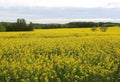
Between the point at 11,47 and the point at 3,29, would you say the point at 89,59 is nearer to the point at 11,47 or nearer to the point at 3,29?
the point at 11,47

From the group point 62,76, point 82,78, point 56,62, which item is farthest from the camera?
point 56,62

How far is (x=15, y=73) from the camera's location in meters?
7.87

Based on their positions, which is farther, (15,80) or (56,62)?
(56,62)

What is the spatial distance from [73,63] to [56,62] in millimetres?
909

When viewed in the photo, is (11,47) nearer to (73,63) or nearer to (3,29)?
(73,63)

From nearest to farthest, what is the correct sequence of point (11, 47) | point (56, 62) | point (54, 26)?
point (56, 62)
point (11, 47)
point (54, 26)

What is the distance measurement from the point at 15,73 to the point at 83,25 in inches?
2047

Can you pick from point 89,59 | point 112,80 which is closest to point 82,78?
→ point 112,80

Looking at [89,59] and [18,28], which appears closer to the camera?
[89,59]

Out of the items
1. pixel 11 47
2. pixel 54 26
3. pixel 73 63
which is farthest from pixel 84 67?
pixel 54 26

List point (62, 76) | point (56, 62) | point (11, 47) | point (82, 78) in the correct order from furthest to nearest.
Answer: point (11, 47) → point (56, 62) → point (62, 76) → point (82, 78)

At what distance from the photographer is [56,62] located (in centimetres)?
975

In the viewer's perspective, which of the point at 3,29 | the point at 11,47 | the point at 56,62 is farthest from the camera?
the point at 3,29

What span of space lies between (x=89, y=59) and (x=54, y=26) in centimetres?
4742
